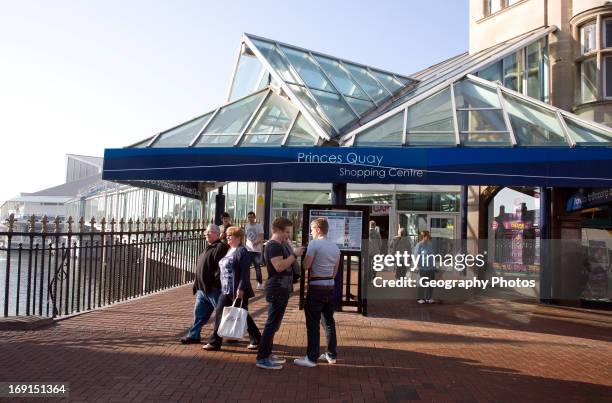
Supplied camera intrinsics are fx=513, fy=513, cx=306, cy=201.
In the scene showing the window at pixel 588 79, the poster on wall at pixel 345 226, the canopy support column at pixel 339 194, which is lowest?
the poster on wall at pixel 345 226

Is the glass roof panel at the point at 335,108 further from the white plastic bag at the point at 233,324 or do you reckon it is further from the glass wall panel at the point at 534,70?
the white plastic bag at the point at 233,324

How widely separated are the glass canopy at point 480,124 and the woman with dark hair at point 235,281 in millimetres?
3846

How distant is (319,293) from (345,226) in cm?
325

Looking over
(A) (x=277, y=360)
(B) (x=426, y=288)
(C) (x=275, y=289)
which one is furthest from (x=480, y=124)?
(A) (x=277, y=360)

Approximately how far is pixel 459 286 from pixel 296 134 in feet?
17.7

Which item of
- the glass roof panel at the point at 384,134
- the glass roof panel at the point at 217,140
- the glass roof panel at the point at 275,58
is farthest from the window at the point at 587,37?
the glass roof panel at the point at 217,140

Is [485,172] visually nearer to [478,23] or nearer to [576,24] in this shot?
[576,24]

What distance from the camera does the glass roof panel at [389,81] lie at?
14759mm

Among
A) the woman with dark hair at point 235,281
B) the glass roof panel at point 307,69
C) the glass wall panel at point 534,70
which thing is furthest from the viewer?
the glass wall panel at point 534,70

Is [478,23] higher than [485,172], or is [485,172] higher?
[478,23]

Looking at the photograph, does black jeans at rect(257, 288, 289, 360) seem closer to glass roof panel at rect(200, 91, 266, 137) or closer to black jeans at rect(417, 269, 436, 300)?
glass roof panel at rect(200, 91, 266, 137)

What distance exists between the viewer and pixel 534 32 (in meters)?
13.5

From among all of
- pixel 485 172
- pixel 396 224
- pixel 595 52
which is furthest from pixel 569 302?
pixel 396 224

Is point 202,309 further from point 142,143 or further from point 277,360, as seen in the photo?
point 142,143
